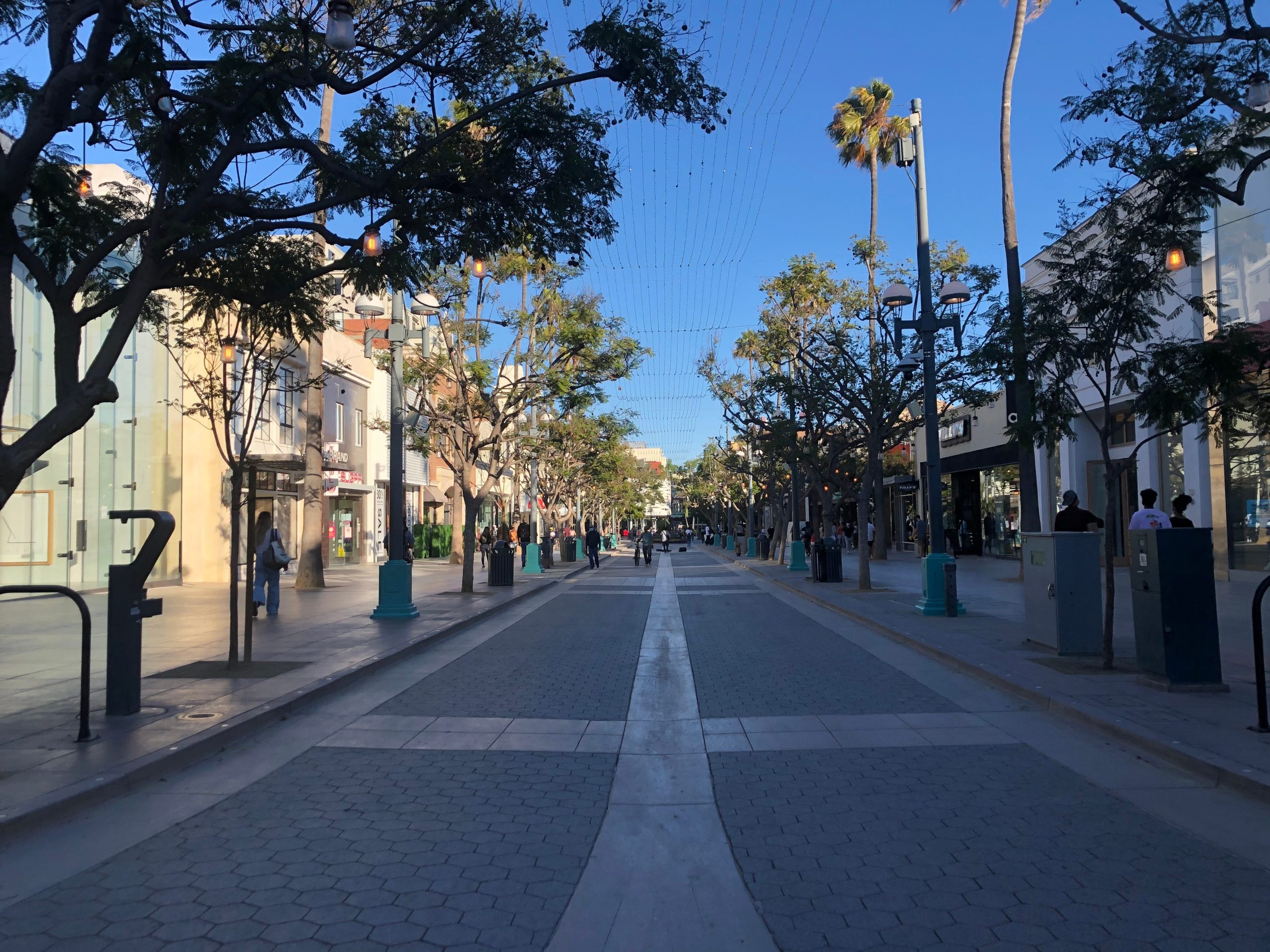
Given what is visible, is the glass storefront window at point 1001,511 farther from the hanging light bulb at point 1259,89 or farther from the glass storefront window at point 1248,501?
the hanging light bulb at point 1259,89

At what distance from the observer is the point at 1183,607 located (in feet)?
26.6

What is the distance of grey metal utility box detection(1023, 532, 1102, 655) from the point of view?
10023 millimetres

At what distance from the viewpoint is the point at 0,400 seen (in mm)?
5770

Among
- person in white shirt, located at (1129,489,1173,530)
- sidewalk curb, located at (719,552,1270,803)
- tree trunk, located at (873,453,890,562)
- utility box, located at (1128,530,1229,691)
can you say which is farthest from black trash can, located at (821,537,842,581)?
utility box, located at (1128,530,1229,691)

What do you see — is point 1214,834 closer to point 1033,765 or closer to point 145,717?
point 1033,765

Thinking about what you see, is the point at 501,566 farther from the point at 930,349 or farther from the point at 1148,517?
the point at 1148,517

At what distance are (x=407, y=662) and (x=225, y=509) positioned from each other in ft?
58.7

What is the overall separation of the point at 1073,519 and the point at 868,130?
2254 centimetres

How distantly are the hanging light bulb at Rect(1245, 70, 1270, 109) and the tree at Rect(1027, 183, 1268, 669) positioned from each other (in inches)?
45.0

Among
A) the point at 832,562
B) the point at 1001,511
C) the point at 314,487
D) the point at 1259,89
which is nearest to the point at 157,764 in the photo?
the point at 1259,89

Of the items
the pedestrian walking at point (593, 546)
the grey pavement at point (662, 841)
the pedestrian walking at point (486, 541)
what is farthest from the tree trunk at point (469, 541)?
the pedestrian walking at point (593, 546)

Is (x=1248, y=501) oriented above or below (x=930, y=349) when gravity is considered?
below

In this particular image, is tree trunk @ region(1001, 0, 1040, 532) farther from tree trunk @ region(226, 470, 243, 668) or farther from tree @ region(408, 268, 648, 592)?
tree trunk @ region(226, 470, 243, 668)

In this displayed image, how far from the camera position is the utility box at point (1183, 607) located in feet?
26.6
